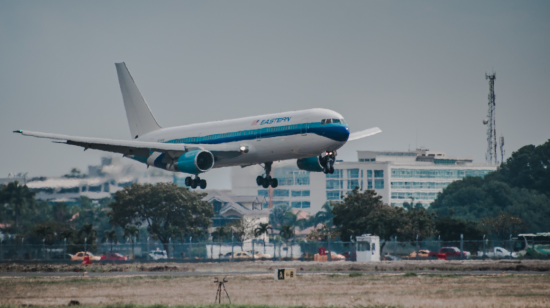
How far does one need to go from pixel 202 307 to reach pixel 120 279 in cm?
2052

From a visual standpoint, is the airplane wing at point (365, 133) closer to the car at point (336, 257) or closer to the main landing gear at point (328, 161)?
the main landing gear at point (328, 161)

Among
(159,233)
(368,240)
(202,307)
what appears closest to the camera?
(202,307)

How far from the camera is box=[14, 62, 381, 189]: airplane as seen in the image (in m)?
51.2

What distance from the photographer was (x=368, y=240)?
254 feet

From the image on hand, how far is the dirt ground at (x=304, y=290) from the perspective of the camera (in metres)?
35.9

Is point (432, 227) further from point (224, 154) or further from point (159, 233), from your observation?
point (224, 154)

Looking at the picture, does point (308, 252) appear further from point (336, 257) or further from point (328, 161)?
point (328, 161)

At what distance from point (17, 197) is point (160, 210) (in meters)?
28.0

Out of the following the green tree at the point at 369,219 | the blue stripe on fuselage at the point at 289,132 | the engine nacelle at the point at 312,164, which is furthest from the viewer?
the green tree at the point at 369,219

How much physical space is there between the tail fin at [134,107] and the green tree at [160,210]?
4551cm

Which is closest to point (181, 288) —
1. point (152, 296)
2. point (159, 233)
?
point (152, 296)

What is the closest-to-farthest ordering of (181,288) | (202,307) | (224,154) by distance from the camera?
(202,307), (181,288), (224,154)

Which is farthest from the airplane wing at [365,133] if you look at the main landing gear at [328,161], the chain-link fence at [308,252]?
the chain-link fence at [308,252]

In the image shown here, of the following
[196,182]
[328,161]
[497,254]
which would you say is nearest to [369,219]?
[497,254]
